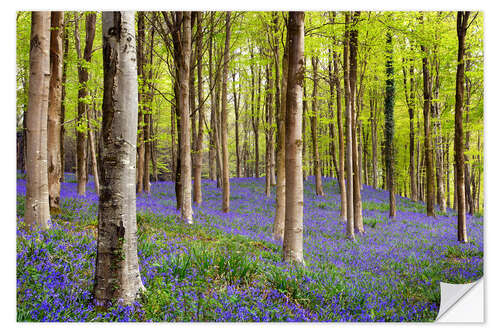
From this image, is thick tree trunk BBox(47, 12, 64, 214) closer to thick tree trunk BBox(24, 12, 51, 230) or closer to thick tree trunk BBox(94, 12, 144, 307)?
thick tree trunk BBox(24, 12, 51, 230)

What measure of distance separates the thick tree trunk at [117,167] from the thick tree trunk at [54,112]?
4.46 meters

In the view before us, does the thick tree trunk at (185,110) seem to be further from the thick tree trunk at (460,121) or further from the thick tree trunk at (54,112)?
the thick tree trunk at (460,121)

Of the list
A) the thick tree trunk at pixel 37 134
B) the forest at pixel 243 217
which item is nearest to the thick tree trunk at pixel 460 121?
the forest at pixel 243 217

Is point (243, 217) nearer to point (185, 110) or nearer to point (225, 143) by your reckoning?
point (225, 143)

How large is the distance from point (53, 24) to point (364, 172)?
22169 millimetres

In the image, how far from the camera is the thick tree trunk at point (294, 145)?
5.44m

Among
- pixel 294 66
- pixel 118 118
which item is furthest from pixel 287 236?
pixel 118 118

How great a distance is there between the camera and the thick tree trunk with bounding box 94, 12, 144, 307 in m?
3.33

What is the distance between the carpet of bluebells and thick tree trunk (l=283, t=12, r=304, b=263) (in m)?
0.46

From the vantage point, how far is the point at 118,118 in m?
3.36

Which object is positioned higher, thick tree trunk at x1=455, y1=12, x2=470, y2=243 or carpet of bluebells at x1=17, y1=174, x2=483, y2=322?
thick tree trunk at x1=455, y1=12, x2=470, y2=243

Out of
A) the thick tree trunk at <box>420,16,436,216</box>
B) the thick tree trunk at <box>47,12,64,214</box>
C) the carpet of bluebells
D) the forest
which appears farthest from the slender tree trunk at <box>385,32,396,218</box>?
the thick tree trunk at <box>47,12,64,214</box>

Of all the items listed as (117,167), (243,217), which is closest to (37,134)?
(117,167)

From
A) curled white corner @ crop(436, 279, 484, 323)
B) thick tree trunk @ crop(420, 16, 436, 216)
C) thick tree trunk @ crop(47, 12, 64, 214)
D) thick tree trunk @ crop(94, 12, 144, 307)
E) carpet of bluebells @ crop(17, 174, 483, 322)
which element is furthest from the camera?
thick tree trunk @ crop(420, 16, 436, 216)
